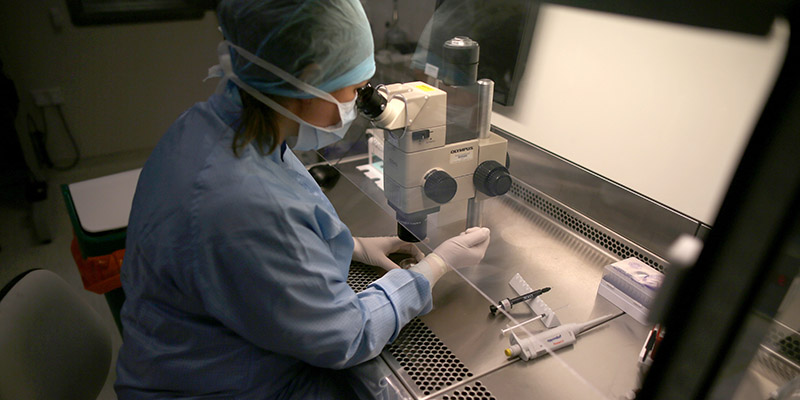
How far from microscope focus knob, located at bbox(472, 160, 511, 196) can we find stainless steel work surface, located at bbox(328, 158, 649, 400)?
62 millimetres

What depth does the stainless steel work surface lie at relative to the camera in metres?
0.82

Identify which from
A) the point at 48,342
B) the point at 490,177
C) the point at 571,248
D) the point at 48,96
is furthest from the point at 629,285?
the point at 48,96

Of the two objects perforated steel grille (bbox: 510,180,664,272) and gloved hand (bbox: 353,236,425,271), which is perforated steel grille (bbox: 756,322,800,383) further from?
gloved hand (bbox: 353,236,425,271)

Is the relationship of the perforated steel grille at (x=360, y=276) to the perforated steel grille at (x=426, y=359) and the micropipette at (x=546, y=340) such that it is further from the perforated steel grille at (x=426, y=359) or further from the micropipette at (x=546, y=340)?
the micropipette at (x=546, y=340)

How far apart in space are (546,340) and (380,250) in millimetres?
461

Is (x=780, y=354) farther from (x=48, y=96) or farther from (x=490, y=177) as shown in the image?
(x=48, y=96)

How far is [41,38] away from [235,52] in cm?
273

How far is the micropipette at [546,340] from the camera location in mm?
851

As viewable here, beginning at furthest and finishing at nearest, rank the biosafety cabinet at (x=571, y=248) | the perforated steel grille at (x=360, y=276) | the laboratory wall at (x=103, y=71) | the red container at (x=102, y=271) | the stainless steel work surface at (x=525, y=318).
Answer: the laboratory wall at (x=103, y=71) → the red container at (x=102, y=271) → the perforated steel grille at (x=360, y=276) → the stainless steel work surface at (x=525, y=318) → the biosafety cabinet at (x=571, y=248)

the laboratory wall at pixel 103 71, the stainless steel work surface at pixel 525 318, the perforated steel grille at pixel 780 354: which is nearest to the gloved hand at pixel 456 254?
the stainless steel work surface at pixel 525 318

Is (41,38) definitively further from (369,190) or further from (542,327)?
(542,327)

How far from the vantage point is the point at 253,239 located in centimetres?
71

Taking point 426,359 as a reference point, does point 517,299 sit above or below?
above

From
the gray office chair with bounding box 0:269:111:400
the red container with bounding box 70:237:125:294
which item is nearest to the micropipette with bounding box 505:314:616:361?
the gray office chair with bounding box 0:269:111:400
